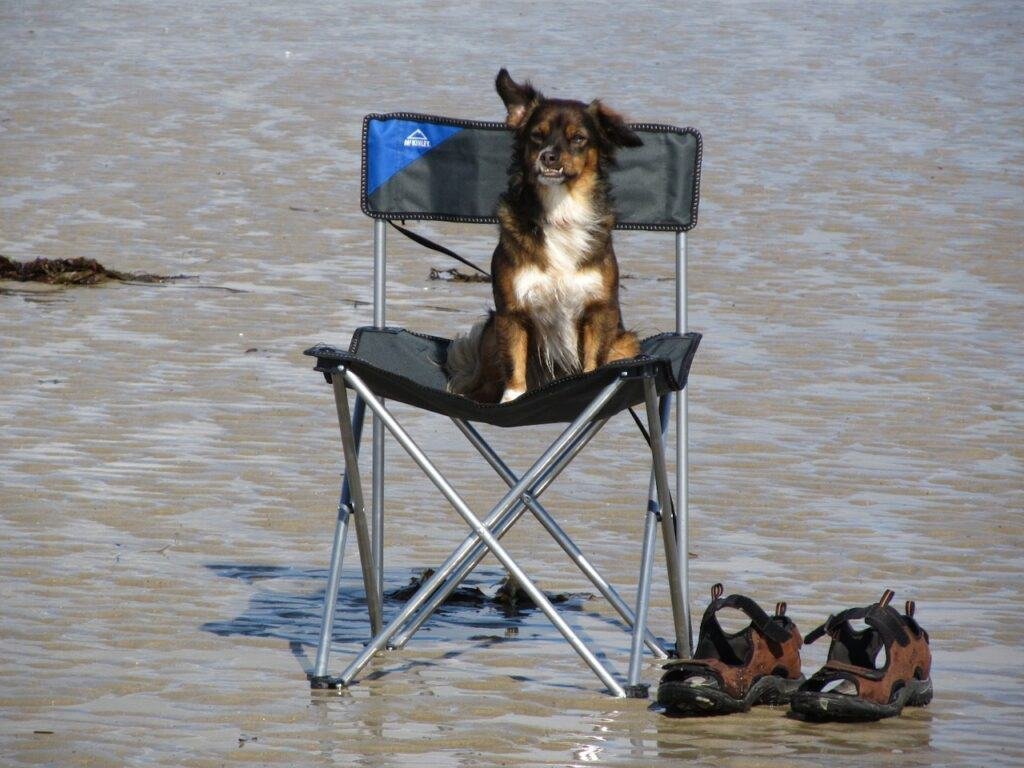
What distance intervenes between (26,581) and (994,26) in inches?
714

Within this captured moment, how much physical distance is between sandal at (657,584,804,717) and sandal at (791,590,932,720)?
0.31 feet

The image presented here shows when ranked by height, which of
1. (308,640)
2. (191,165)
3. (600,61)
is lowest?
(308,640)

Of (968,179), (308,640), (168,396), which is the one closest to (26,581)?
(308,640)

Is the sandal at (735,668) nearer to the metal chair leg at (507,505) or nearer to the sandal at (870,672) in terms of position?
the sandal at (870,672)

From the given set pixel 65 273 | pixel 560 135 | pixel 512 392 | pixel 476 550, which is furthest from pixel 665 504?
pixel 65 273

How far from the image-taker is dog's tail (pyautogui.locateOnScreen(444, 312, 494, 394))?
17.1 feet

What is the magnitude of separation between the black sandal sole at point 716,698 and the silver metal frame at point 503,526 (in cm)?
15

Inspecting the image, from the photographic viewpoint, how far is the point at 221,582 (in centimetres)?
555

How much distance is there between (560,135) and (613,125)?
7.0 inches

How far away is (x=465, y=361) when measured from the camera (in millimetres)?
5258

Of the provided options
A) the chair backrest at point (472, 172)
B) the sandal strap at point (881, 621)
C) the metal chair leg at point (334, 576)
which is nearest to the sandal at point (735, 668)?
the sandal strap at point (881, 621)

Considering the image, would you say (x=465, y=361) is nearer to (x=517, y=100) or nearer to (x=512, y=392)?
A: (x=512, y=392)

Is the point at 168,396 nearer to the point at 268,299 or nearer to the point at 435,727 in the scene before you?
the point at 268,299

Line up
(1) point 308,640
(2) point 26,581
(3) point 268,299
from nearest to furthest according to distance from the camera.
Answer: (1) point 308,640 → (2) point 26,581 → (3) point 268,299
